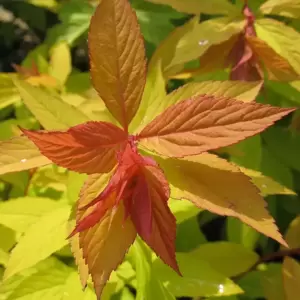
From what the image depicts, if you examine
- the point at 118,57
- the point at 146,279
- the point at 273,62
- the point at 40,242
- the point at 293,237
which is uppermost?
the point at 118,57

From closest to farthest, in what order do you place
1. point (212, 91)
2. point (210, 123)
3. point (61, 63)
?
point (210, 123) < point (212, 91) < point (61, 63)

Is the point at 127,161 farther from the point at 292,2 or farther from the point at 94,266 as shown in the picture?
the point at 292,2

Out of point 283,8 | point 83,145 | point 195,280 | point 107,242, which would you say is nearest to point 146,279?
point 195,280

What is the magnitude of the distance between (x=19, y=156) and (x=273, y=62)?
1.41 feet

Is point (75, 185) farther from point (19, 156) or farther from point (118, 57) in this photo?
point (118, 57)

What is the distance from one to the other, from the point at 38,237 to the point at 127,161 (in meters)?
0.24

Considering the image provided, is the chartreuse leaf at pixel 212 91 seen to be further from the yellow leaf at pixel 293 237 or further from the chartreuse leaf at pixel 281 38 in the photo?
the yellow leaf at pixel 293 237

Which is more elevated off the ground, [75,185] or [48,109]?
[48,109]

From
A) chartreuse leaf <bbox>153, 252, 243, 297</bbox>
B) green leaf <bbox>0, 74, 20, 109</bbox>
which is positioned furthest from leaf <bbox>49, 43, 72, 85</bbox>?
chartreuse leaf <bbox>153, 252, 243, 297</bbox>

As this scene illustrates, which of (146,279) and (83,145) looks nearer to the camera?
(83,145)

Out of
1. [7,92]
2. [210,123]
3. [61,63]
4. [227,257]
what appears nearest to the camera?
[210,123]

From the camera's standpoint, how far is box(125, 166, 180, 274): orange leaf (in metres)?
0.61

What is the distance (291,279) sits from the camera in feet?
2.97

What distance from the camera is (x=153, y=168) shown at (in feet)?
2.03
